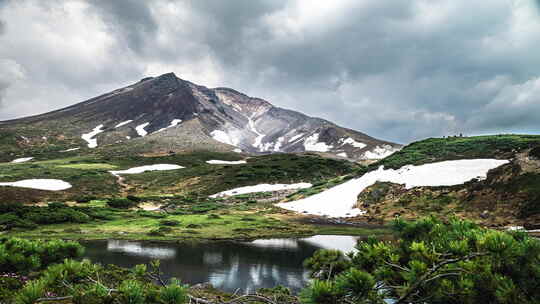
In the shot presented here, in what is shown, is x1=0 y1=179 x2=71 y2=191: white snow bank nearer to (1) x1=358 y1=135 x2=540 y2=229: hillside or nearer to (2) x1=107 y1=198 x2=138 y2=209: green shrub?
(2) x1=107 y1=198 x2=138 y2=209: green shrub

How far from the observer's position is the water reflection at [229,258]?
671 inches

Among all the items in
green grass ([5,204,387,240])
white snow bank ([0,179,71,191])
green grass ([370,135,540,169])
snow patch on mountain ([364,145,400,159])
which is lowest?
green grass ([5,204,387,240])

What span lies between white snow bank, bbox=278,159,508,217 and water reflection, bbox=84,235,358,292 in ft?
57.4

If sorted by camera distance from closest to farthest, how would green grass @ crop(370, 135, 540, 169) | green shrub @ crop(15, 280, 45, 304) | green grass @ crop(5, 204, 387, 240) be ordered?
green shrub @ crop(15, 280, 45, 304), green grass @ crop(5, 204, 387, 240), green grass @ crop(370, 135, 540, 169)

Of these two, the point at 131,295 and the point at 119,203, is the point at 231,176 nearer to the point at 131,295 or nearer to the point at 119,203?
the point at 119,203

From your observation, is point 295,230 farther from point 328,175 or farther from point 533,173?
point 328,175

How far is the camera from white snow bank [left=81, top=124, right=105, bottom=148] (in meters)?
149

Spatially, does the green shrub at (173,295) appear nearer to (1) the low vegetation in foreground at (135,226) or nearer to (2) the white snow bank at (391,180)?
(1) the low vegetation in foreground at (135,226)

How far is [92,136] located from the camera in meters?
162

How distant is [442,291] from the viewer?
12.7ft

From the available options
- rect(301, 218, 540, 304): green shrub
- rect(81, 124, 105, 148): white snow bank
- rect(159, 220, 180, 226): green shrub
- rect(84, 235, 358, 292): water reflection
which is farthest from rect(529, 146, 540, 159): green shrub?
rect(81, 124, 105, 148): white snow bank

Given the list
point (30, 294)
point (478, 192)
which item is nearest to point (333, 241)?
point (478, 192)

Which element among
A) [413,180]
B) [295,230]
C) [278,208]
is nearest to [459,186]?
[413,180]

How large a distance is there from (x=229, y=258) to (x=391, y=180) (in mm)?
32786
